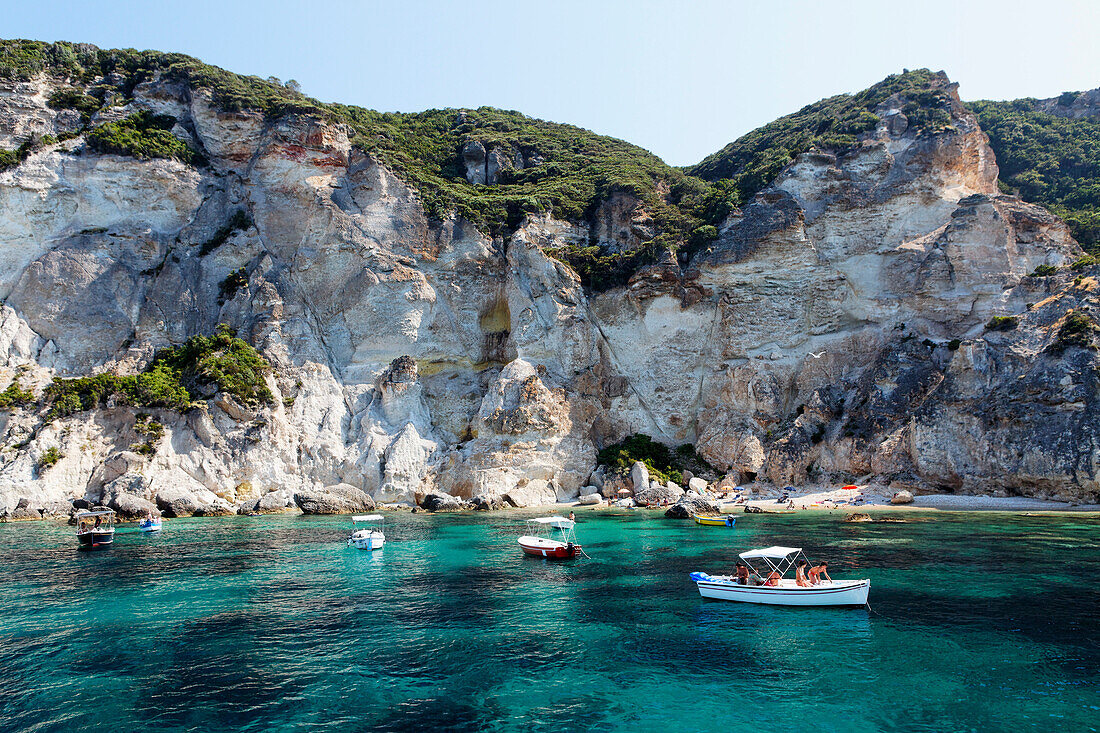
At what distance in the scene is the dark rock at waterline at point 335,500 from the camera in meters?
43.5

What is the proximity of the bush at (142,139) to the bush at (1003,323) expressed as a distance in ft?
230

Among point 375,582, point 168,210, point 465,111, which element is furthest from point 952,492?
point 465,111

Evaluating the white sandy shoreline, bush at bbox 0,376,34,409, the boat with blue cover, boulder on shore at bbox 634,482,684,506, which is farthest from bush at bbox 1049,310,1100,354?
bush at bbox 0,376,34,409

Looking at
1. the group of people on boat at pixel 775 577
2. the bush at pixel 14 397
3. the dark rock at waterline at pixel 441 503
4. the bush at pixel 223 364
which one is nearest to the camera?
the group of people on boat at pixel 775 577

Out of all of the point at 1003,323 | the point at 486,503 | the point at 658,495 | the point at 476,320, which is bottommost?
the point at 486,503

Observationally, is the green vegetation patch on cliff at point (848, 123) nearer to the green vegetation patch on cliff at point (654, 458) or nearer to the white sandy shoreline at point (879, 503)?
the green vegetation patch on cliff at point (654, 458)

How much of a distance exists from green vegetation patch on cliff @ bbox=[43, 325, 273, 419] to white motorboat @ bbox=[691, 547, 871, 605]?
40038 mm

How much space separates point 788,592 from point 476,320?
43.9 meters

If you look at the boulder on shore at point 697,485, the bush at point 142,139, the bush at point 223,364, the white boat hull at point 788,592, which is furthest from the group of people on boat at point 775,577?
the bush at point 142,139

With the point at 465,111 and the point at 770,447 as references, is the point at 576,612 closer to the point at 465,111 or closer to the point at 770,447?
the point at 770,447

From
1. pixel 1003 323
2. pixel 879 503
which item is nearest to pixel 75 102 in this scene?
pixel 879 503

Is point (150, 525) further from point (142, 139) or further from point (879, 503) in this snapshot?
point (879, 503)

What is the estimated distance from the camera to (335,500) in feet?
145

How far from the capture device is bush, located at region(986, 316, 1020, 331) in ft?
139
